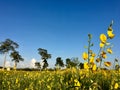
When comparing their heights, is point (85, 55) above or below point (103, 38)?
below

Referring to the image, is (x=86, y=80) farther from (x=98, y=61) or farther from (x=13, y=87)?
(x=13, y=87)

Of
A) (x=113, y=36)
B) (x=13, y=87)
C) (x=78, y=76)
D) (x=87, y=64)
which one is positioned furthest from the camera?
(x=13, y=87)

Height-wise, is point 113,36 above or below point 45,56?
below

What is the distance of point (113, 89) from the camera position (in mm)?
4449

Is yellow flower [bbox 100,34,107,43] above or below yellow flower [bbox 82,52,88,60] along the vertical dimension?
above

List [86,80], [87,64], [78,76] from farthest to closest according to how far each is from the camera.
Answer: [78,76]
[86,80]
[87,64]

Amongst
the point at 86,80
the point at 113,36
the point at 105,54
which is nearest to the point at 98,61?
the point at 105,54

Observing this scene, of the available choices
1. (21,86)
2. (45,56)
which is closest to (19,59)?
(45,56)

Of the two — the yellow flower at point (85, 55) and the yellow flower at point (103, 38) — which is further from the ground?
Answer: the yellow flower at point (103, 38)

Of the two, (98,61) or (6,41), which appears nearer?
(98,61)

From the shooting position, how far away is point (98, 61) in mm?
3311

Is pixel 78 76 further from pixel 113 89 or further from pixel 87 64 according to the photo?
pixel 87 64

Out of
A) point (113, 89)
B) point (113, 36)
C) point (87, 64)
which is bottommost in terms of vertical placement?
point (113, 89)

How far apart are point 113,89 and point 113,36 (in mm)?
1556
